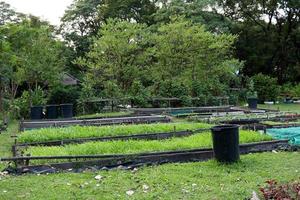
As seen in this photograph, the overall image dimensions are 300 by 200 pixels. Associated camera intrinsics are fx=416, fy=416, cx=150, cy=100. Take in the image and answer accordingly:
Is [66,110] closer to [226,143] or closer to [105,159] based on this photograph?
[105,159]

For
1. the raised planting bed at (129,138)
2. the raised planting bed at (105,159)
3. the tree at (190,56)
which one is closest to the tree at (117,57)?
the tree at (190,56)

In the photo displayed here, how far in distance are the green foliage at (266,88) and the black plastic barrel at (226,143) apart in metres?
19.1

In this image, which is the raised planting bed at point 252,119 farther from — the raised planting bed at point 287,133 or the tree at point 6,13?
the tree at point 6,13

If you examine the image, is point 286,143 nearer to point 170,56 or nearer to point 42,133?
point 42,133

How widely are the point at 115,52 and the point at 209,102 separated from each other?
5431mm

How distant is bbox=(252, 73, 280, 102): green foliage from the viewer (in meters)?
25.5

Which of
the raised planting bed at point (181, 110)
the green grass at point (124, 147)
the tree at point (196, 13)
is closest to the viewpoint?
the green grass at point (124, 147)

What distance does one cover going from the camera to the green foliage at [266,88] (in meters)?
25.5

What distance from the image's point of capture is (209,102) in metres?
20.9

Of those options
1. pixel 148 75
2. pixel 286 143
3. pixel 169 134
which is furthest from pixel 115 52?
pixel 286 143

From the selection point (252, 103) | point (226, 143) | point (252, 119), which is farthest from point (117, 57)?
point (226, 143)

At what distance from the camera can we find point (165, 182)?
20.0ft

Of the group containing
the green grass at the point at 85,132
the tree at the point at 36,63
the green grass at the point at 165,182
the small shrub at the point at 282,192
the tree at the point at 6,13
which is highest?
the tree at the point at 6,13

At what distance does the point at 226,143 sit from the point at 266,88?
63.3ft
